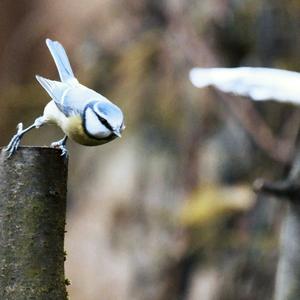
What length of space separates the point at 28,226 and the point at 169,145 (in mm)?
2087

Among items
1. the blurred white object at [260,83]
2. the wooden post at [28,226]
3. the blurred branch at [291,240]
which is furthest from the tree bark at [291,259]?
the wooden post at [28,226]

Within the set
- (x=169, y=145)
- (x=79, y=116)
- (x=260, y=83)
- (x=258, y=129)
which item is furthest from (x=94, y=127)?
(x=169, y=145)

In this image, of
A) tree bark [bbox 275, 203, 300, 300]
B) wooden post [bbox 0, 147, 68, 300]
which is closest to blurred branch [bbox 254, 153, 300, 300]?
tree bark [bbox 275, 203, 300, 300]

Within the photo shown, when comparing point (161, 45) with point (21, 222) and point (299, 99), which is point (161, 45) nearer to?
point (299, 99)

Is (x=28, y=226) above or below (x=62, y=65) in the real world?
below

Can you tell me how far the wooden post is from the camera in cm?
74

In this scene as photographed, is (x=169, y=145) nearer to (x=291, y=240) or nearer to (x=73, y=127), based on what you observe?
(x=291, y=240)

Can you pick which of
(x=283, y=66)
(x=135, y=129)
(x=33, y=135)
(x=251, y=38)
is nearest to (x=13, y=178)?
(x=283, y=66)

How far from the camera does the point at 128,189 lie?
306cm

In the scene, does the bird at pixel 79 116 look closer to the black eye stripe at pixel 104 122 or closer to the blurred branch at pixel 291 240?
the black eye stripe at pixel 104 122

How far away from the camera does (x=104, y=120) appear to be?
0.80 metres

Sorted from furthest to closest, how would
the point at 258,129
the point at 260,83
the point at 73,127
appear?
the point at 258,129 → the point at 260,83 → the point at 73,127

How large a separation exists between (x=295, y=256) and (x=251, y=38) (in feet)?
4.20

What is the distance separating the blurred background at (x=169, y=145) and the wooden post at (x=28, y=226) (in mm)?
1368
